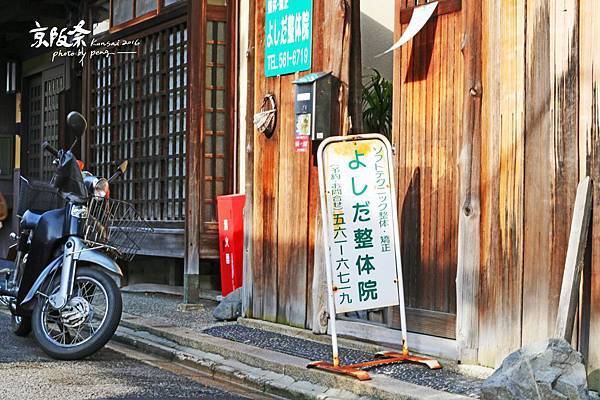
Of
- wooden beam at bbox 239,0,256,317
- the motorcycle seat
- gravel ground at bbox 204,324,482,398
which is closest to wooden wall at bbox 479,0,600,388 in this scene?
gravel ground at bbox 204,324,482,398

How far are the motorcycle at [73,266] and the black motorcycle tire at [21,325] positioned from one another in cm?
17

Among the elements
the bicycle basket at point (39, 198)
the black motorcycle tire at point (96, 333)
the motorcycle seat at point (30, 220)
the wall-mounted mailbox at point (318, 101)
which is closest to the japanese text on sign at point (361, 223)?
the wall-mounted mailbox at point (318, 101)

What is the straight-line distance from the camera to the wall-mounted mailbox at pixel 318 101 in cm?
830

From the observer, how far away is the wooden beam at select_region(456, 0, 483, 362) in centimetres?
700

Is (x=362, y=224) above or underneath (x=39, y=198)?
underneath

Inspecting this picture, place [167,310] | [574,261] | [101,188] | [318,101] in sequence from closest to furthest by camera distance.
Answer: [574,261] < [318,101] < [101,188] < [167,310]

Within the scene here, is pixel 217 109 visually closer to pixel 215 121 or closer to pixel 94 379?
pixel 215 121

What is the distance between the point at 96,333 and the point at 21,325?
1378 millimetres

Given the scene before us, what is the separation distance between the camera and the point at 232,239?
437 inches

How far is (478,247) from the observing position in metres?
6.98

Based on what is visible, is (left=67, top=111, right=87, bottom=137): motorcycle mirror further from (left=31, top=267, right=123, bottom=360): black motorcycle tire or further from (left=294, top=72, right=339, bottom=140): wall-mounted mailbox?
(left=294, top=72, right=339, bottom=140): wall-mounted mailbox

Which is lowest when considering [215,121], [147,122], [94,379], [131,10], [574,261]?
[94,379]

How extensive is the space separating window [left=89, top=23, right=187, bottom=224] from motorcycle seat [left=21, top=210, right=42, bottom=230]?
3952mm

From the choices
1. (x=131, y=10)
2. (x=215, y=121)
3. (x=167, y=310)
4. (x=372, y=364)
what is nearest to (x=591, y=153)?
(x=372, y=364)
